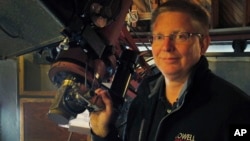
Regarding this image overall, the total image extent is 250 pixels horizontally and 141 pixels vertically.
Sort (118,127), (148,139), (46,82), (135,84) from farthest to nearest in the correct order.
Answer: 1. (46,82)
2. (135,84)
3. (118,127)
4. (148,139)

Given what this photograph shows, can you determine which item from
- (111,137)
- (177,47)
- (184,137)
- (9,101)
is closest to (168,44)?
(177,47)

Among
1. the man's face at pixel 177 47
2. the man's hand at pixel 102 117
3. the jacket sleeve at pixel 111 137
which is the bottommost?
the jacket sleeve at pixel 111 137

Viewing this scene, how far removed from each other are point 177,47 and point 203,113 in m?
0.20

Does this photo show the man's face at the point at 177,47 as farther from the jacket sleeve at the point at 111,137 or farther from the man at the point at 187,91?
the jacket sleeve at the point at 111,137

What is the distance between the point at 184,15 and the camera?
3.10 feet

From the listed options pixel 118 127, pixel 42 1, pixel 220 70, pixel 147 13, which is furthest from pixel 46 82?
pixel 42 1

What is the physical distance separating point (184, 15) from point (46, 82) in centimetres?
290

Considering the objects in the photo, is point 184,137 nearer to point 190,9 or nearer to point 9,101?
point 190,9

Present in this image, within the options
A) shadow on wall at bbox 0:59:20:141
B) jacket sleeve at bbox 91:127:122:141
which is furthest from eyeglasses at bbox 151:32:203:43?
shadow on wall at bbox 0:59:20:141

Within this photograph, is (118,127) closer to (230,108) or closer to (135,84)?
(230,108)

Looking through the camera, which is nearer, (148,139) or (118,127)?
(148,139)

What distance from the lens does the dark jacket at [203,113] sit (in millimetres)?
869

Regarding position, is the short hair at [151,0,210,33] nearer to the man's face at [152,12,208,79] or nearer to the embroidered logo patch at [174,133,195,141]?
the man's face at [152,12,208,79]

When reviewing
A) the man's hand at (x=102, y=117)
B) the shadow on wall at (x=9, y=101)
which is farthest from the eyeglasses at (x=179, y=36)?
the shadow on wall at (x=9, y=101)
